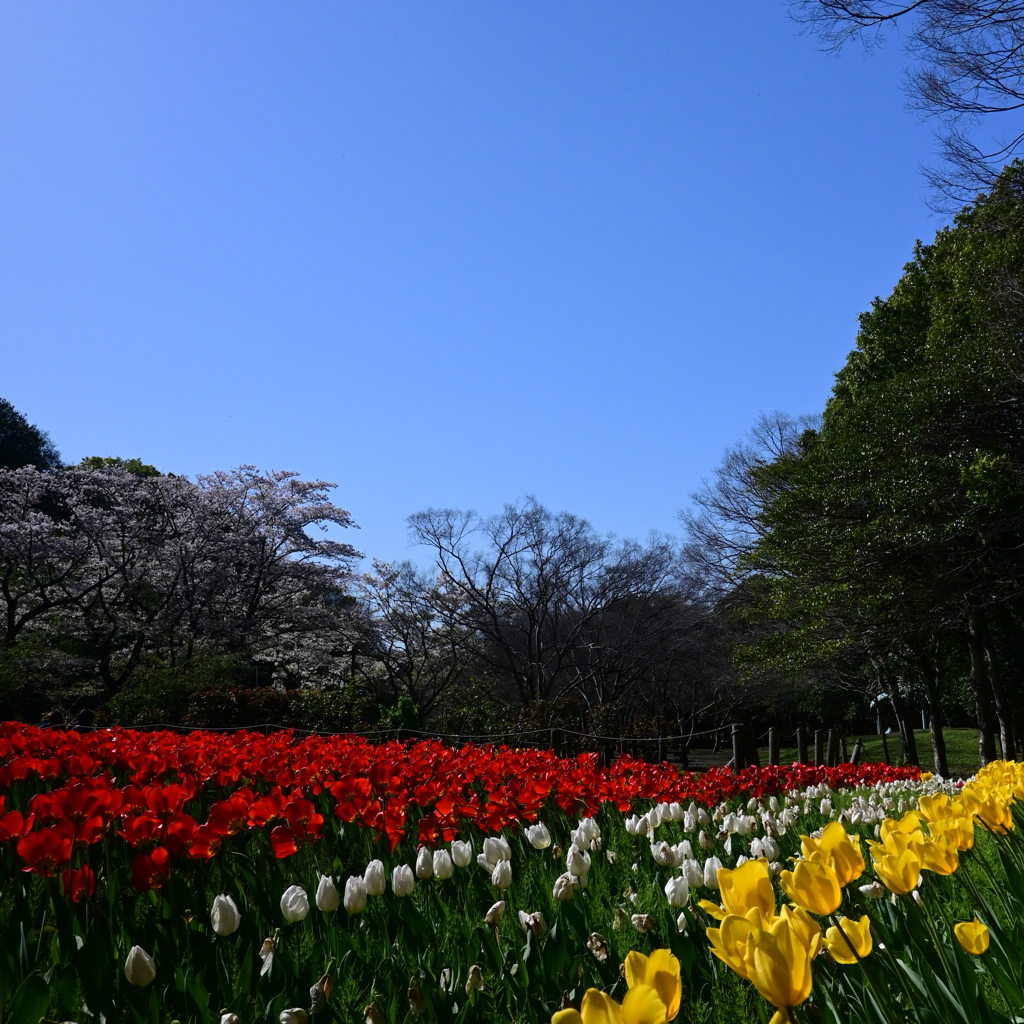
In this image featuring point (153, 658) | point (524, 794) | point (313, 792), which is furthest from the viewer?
point (153, 658)

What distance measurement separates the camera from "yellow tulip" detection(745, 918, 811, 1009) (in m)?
0.97

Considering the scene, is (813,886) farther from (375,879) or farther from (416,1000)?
(375,879)

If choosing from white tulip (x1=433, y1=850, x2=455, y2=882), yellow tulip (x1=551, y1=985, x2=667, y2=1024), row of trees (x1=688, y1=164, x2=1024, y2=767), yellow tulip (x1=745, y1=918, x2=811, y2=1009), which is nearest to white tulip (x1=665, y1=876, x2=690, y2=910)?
white tulip (x1=433, y1=850, x2=455, y2=882)

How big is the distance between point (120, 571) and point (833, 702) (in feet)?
74.5

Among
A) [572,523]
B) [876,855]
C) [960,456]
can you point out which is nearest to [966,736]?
[572,523]

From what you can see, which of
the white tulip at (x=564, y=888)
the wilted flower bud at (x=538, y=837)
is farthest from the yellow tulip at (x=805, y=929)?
the wilted flower bud at (x=538, y=837)

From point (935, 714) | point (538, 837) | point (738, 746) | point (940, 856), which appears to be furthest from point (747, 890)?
point (935, 714)

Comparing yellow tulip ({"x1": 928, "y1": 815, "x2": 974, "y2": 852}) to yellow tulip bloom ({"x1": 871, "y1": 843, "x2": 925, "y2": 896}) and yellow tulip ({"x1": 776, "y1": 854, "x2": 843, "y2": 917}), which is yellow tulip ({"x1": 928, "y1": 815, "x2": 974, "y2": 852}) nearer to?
yellow tulip bloom ({"x1": 871, "y1": 843, "x2": 925, "y2": 896})

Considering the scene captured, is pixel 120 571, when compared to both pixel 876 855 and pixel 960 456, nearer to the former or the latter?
pixel 960 456

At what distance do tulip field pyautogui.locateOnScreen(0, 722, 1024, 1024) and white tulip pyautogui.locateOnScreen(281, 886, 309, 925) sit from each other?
10mm

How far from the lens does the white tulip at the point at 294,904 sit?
2.09 m

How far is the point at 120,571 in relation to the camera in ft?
80.4

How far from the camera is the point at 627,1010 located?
86 centimetres

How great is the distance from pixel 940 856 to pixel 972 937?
204 millimetres
